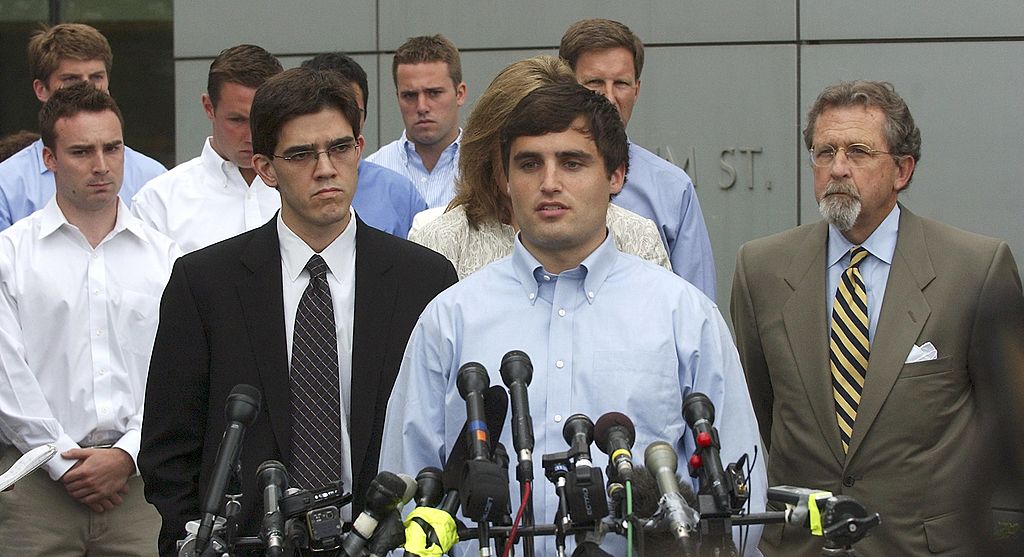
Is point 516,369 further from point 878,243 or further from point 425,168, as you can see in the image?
point 425,168

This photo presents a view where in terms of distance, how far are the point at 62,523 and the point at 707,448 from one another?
3626 mm

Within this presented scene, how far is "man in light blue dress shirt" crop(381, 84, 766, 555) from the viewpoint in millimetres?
4318

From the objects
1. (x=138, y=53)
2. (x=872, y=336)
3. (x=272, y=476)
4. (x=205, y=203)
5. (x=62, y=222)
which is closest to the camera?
(x=272, y=476)

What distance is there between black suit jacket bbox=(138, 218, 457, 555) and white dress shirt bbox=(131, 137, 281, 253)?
1712 mm

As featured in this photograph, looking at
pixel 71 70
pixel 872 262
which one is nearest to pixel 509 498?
pixel 872 262

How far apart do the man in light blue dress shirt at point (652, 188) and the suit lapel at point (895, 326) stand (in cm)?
104

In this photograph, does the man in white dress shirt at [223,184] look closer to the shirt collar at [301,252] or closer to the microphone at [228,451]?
the shirt collar at [301,252]

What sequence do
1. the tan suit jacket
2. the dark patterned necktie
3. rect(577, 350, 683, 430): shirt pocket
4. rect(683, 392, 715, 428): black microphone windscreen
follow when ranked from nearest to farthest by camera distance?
rect(683, 392, 715, 428): black microphone windscreen
rect(577, 350, 683, 430): shirt pocket
the dark patterned necktie
the tan suit jacket

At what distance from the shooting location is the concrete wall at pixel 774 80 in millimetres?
9484

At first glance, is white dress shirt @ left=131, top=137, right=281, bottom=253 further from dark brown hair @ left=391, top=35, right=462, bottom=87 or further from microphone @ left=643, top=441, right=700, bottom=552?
microphone @ left=643, top=441, right=700, bottom=552

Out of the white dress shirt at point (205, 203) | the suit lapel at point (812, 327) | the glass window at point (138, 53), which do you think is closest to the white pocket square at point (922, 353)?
the suit lapel at point (812, 327)

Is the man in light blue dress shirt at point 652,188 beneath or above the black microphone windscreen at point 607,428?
above

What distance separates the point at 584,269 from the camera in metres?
4.51

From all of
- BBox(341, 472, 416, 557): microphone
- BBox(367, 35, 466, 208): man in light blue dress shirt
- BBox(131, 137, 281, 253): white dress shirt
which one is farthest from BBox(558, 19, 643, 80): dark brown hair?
BBox(341, 472, 416, 557): microphone
